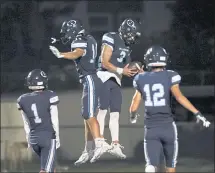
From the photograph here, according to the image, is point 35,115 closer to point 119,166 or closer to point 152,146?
point 152,146

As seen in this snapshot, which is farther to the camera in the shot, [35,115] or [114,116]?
[114,116]

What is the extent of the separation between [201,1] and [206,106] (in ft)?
6.16

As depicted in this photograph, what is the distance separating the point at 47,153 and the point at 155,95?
1.65 m

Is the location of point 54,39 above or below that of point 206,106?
above

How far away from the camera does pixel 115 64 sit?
9.76 meters

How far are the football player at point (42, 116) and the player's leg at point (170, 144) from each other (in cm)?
146

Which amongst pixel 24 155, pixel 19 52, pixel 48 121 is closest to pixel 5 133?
pixel 24 155

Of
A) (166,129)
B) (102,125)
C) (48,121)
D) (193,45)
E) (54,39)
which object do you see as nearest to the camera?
(166,129)

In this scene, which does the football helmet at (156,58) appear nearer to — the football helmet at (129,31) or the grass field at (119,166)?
the football helmet at (129,31)

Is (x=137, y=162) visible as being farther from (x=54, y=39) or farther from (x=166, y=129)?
(x=166, y=129)

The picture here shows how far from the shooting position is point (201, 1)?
12477 mm

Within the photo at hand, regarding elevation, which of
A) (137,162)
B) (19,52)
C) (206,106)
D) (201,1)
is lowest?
(137,162)

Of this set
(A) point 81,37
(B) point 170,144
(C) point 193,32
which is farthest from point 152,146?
(C) point 193,32

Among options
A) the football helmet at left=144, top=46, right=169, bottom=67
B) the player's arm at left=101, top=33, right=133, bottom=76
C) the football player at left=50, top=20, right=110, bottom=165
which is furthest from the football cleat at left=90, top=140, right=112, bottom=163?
the football helmet at left=144, top=46, right=169, bottom=67
